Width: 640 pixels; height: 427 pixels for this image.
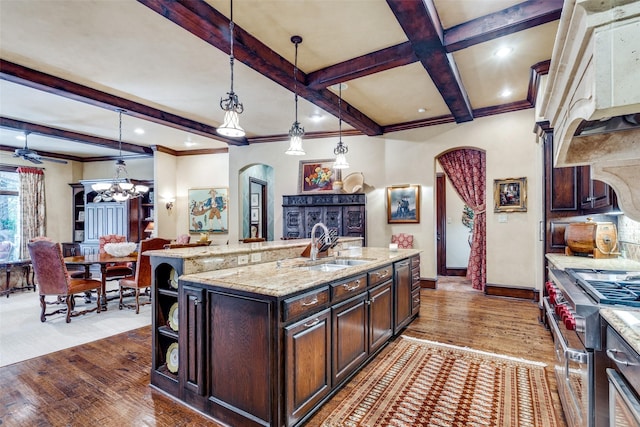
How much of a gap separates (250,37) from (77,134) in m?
5.50

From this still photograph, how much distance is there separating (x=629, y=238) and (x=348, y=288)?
8.28 feet

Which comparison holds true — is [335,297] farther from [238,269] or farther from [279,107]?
[279,107]

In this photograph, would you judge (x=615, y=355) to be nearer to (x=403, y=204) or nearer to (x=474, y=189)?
(x=403, y=204)

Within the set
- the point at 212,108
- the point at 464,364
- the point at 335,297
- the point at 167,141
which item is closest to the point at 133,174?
the point at 167,141

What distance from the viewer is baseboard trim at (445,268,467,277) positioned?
23.2 ft

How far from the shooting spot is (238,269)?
2.51 metres

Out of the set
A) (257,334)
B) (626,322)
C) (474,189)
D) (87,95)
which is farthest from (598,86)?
(474,189)

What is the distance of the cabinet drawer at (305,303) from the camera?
72.4 inches

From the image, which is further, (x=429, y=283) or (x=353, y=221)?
(x=353, y=221)

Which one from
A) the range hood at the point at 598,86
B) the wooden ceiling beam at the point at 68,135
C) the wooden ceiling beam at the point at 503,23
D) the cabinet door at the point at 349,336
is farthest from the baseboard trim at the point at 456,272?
the wooden ceiling beam at the point at 68,135

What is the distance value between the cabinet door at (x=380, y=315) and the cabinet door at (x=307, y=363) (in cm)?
71

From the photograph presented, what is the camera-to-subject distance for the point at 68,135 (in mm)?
6418

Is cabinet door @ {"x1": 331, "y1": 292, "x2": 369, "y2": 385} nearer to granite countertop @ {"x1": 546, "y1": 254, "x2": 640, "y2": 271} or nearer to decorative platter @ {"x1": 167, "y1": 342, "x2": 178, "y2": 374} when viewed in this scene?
decorative platter @ {"x1": 167, "y1": 342, "x2": 178, "y2": 374}

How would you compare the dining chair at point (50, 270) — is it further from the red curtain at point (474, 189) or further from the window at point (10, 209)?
the red curtain at point (474, 189)
